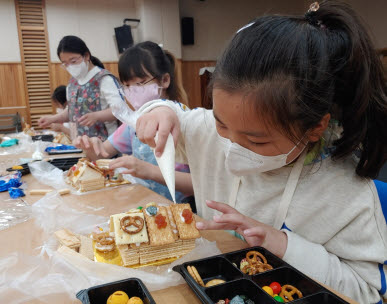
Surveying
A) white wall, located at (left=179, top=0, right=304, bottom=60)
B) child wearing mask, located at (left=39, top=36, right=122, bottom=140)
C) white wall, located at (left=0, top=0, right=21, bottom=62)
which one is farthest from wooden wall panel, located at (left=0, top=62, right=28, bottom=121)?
child wearing mask, located at (left=39, top=36, right=122, bottom=140)

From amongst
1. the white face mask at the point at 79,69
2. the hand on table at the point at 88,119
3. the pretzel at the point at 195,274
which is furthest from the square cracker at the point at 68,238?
the white face mask at the point at 79,69

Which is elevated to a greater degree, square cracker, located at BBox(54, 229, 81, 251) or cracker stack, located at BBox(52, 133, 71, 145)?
square cracker, located at BBox(54, 229, 81, 251)

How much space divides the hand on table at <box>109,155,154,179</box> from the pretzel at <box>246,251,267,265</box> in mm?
762

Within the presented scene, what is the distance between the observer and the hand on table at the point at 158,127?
832 millimetres

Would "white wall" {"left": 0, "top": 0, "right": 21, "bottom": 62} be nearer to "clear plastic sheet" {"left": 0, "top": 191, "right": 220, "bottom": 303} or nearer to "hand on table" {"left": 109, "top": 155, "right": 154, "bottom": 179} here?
"hand on table" {"left": 109, "top": 155, "right": 154, "bottom": 179}

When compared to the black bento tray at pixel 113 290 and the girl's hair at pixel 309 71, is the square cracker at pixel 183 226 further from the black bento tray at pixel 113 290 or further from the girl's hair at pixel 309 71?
the girl's hair at pixel 309 71

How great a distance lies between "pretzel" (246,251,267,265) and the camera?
684mm

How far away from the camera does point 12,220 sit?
1.03 metres

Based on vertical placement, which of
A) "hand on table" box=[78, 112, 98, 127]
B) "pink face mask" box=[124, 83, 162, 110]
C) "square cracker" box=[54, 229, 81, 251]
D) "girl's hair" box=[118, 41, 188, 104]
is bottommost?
"square cracker" box=[54, 229, 81, 251]

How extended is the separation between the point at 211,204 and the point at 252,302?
0.22 meters

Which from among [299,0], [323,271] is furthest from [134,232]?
[299,0]

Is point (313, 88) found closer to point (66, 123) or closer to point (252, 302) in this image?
point (252, 302)

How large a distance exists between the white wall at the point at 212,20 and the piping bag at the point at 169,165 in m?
5.87

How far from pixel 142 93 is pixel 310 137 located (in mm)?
981
